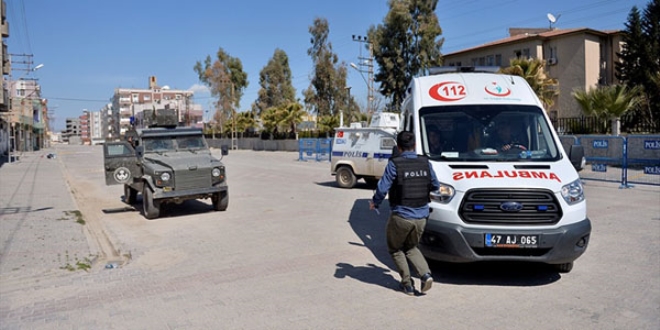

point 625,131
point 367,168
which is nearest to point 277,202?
point 367,168

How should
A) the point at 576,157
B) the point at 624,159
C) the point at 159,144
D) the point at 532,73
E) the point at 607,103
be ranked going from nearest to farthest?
1. the point at 576,157
2. the point at 159,144
3. the point at 624,159
4. the point at 607,103
5. the point at 532,73

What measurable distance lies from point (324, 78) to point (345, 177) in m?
41.8

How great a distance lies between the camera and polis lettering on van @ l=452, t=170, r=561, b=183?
19.1 feet

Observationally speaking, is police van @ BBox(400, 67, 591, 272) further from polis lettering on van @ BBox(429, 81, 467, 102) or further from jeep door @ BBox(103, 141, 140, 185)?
jeep door @ BBox(103, 141, 140, 185)

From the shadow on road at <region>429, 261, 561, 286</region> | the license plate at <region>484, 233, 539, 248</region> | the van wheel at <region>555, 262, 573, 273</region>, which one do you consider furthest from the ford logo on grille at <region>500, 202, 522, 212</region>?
the van wheel at <region>555, 262, 573, 273</region>

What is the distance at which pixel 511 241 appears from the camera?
557 centimetres

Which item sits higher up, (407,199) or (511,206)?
(407,199)

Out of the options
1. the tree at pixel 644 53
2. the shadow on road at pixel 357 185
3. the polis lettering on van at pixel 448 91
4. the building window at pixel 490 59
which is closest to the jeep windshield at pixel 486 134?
the polis lettering on van at pixel 448 91

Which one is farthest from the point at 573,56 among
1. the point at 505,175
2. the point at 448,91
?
the point at 505,175

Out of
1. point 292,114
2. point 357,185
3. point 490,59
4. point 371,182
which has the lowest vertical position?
point 357,185

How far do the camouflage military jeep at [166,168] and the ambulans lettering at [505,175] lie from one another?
22.8 feet

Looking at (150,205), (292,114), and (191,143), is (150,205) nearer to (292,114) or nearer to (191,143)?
(191,143)

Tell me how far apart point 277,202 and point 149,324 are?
894cm

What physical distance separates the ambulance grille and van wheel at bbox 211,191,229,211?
7.60 metres
